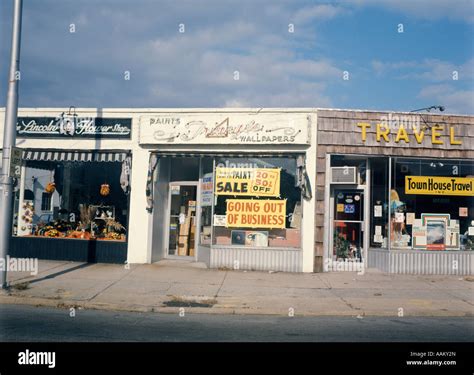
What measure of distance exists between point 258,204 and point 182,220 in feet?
9.09

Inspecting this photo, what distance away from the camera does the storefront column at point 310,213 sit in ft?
44.3

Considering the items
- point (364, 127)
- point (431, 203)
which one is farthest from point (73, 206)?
point (431, 203)

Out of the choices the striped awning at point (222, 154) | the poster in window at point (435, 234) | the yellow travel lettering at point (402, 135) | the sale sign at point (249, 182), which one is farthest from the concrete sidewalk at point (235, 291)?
the yellow travel lettering at point (402, 135)

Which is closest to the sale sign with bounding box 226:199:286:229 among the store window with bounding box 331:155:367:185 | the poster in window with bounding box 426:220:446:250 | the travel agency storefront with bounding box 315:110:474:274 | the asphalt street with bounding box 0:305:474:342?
the travel agency storefront with bounding box 315:110:474:274

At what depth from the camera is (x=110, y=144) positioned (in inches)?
568

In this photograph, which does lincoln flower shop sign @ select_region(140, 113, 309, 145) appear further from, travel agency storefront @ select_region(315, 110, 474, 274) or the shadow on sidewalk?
the shadow on sidewalk

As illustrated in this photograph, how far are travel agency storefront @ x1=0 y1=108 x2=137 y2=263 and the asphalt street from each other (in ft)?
17.1

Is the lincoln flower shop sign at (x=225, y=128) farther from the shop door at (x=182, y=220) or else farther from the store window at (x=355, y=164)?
the shop door at (x=182, y=220)

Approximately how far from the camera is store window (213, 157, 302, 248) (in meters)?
13.8

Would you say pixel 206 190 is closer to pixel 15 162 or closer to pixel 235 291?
pixel 235 291
